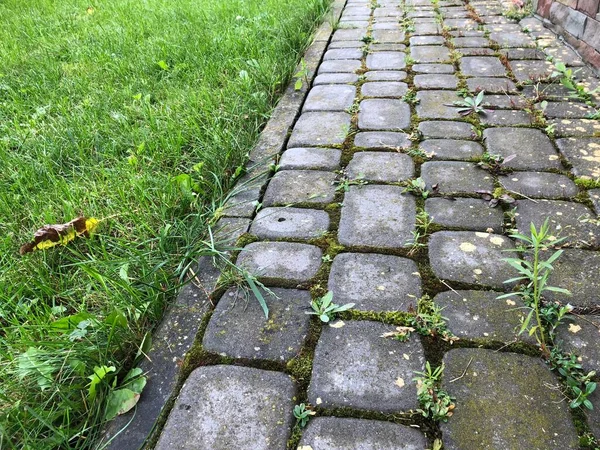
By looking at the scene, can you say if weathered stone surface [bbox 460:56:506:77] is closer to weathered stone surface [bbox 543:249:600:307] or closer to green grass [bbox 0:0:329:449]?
green grass [bbox 0:0:329:449]

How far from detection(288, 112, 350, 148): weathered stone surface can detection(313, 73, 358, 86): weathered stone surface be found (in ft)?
1.62

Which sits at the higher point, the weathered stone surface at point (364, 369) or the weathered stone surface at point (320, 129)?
the weathered stone surface at point (364, 369)

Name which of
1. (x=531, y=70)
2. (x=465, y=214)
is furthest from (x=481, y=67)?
(x=465, y=214)

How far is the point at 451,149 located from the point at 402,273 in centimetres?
93

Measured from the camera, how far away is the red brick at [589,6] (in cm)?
302

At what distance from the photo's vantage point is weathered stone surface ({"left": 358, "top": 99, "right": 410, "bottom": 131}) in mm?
2455

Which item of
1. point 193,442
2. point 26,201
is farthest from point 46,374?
point 26,201

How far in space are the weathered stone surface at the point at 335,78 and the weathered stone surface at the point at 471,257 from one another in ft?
5.41

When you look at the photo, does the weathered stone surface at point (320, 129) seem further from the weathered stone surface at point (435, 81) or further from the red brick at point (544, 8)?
the red brick at point (544, 8)

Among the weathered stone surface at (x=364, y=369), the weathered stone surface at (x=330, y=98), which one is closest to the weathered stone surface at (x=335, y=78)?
the weathered stone surface at (x=330, y=98)

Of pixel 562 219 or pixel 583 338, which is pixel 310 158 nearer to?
pixel 562 219

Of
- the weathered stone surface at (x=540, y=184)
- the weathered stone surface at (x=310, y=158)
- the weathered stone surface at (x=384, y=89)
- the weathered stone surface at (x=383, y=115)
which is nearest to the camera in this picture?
A: the weathered stone surface at (x=540, y=184)

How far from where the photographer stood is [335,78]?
3.08m

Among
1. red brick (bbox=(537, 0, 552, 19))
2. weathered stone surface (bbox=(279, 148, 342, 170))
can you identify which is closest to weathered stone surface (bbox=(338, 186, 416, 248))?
weathered stone surface (bbox=(279, 148, 342, 170))
